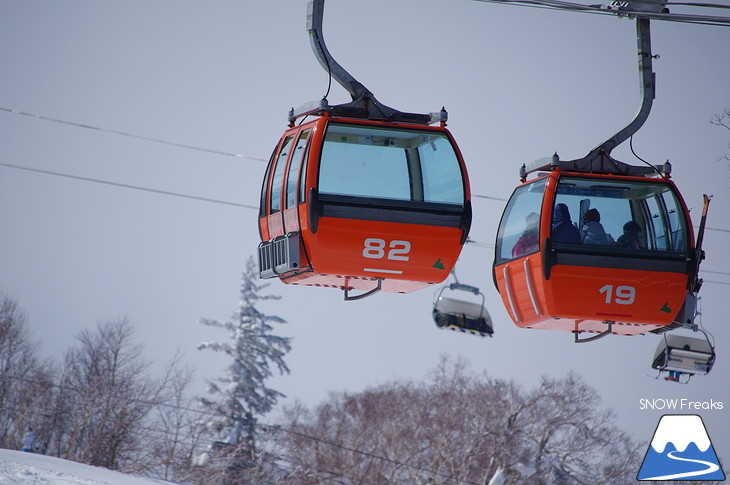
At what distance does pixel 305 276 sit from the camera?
13.6 metres

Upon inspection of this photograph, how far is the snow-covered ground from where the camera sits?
21188mm

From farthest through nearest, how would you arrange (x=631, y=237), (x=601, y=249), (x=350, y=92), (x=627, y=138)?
(x=627, y=138)
(x=631, y=237)
(x=601, y=249)
(x=350, y=92)

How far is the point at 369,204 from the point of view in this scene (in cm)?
1332

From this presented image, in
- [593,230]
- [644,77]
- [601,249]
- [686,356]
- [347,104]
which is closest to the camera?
[347,104]

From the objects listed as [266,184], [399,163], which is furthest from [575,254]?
[266,184]

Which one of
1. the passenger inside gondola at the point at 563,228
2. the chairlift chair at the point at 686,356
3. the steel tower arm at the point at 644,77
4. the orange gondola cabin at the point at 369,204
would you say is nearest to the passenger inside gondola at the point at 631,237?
the passenger inside gondola at the point at 563,228

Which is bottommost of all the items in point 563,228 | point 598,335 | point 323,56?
point 598,335

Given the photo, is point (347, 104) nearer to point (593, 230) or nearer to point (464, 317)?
point (593, 230)

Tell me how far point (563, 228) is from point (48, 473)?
39.7ft

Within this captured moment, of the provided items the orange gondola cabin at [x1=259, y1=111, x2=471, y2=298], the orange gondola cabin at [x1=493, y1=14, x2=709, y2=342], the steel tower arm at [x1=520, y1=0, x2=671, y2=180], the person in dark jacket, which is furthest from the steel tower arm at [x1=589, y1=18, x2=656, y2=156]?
the orange gondola cabin at [x1=259, y1=111, x2=471, y2=298]

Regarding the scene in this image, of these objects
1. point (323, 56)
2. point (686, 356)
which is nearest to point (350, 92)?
point (323, 56)

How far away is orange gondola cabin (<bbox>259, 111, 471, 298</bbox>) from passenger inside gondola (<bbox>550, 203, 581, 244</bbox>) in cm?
110

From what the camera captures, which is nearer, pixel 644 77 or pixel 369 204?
pixel 369 204

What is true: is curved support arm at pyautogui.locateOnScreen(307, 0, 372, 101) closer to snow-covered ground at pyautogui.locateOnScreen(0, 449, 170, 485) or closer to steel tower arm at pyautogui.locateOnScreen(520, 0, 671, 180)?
steel tower arm at pyautogui.locateOnScreen(520, 0, 671, 180)
